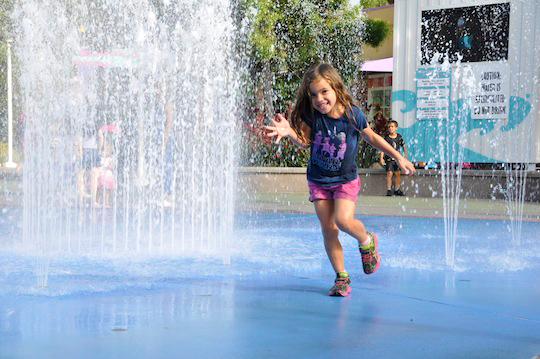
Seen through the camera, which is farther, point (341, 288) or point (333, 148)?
point (333, 148)

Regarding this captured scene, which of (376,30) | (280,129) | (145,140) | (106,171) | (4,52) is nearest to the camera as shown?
(280,129)

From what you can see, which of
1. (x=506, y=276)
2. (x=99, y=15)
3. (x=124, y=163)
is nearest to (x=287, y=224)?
(x=506, y=276)

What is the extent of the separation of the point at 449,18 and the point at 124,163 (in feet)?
21.0

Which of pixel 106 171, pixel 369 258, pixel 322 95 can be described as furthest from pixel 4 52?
pixel 369 258

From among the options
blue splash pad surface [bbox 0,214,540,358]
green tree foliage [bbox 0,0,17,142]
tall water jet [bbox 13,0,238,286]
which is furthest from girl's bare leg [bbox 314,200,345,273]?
green tree foliage [bbox 0,0,17,142]

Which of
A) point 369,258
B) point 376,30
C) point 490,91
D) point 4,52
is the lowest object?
point 369,258

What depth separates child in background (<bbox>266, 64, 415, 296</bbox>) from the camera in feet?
13.6

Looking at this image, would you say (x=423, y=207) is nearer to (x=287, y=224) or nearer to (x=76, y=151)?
(x=287, y=224)

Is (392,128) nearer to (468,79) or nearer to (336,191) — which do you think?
(468,79)

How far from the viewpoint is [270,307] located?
3.74 meters

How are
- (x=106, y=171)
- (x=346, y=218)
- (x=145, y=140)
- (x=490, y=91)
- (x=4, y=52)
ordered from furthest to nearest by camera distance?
(x=4, y=52)
(x=490, y=91)
(x=106, y=171)
(x=145, y=140)
(x=346, y=218)

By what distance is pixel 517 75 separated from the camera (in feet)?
40.7

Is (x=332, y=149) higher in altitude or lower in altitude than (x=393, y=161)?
higher

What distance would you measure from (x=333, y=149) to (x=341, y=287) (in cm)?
74
